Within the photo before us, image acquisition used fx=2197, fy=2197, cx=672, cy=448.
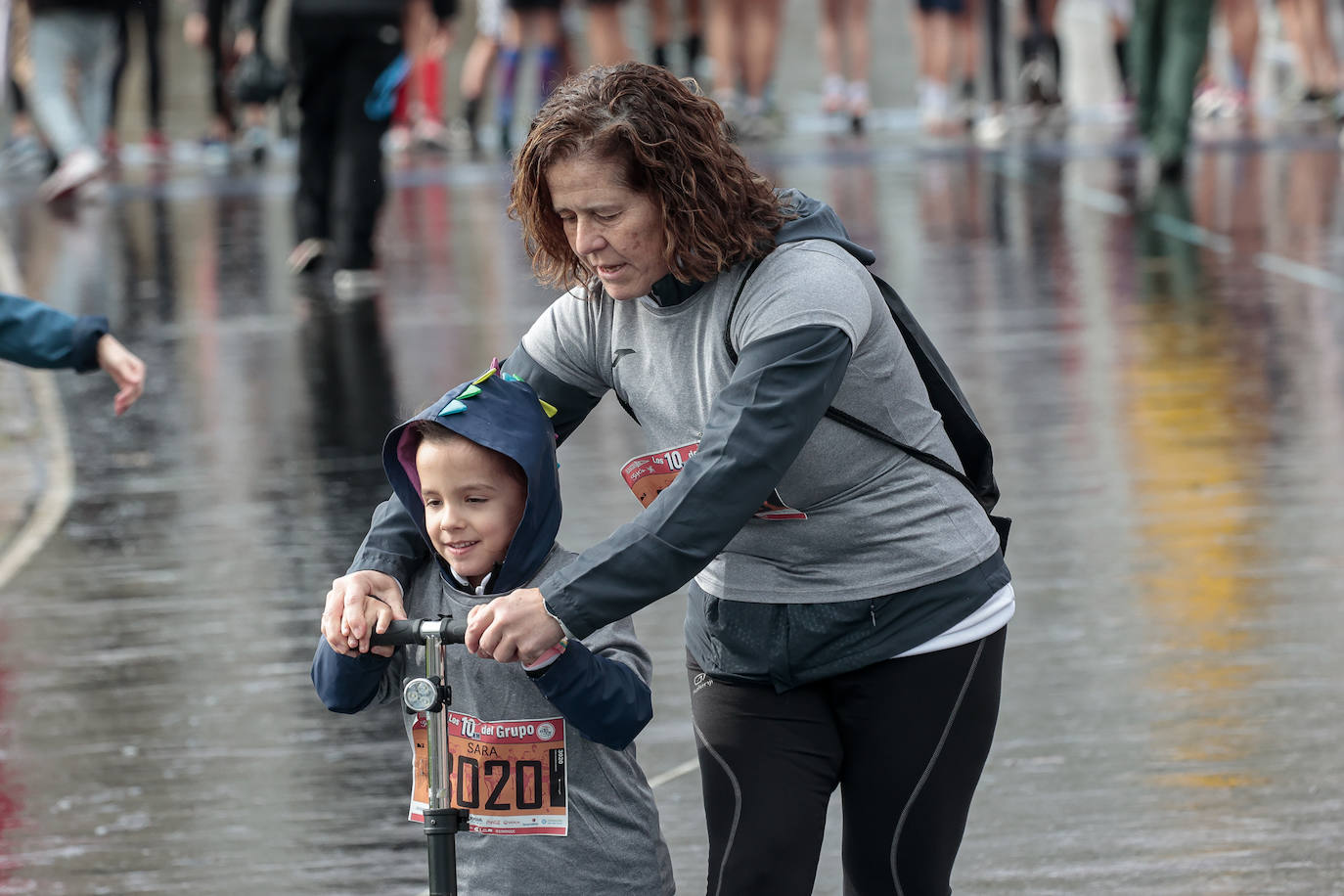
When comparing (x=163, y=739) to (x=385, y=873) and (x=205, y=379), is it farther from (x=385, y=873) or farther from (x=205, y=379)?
(x=205, y=379)

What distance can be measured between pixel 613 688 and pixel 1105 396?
5.57 m

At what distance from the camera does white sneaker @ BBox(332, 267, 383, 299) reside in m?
11.1

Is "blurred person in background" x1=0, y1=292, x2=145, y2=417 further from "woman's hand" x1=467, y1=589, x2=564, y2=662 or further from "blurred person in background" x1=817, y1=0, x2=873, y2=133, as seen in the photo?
"blurred person in background" x1=817, y1=0, x2=873, y2=133

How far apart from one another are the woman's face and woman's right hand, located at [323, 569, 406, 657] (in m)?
0.50

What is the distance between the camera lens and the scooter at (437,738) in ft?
8.48

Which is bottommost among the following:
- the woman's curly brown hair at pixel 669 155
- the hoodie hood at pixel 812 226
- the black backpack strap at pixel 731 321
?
the black backpack strap at pixel 731 321

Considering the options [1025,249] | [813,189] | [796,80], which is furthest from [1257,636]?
[796,80]

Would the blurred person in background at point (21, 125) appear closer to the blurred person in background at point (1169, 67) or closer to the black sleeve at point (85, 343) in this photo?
the blurred person in background at point (1169, 67)

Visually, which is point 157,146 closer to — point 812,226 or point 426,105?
point 426,105

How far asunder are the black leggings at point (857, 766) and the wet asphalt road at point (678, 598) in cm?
100

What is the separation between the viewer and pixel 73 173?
49.0 feet

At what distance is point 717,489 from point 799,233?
0.43 meters

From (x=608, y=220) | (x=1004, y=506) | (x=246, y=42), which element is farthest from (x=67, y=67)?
(x=608, y=220)

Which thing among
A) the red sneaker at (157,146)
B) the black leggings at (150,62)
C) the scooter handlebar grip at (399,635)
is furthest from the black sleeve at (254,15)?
the scooter handlebar grip at (399,635)
